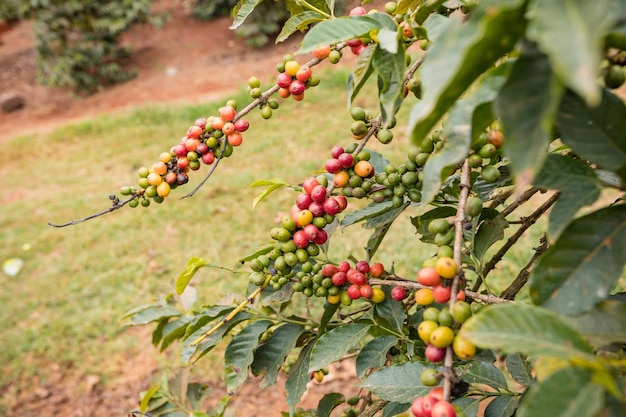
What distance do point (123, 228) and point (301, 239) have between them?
10.8 ft

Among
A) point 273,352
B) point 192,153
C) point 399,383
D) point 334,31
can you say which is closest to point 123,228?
point 273,352

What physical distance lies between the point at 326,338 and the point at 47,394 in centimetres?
209

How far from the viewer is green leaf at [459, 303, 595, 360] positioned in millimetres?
501

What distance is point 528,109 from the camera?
431 mm

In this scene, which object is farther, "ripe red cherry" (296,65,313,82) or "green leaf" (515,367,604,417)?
"ripe red cherry" (296,65,313,82)

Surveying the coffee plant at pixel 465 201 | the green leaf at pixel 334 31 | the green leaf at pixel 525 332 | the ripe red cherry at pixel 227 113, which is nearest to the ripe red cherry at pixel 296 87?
the coffee plant at pixel 465 201

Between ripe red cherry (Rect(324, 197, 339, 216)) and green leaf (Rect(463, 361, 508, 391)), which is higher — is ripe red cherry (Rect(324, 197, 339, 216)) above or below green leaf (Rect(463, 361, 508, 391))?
above

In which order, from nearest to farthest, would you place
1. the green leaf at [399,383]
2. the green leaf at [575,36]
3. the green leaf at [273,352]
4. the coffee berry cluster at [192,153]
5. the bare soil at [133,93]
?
the green leaf at [575,36], the green leaf at [399,383], the coffee berry cluster at [192,153], the green leaf at [273,352], the bare soil at [133,93]

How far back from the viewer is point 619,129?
0.55 metres

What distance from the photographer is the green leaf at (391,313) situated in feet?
3.36

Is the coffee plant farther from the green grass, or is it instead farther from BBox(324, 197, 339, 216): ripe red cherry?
the green grass

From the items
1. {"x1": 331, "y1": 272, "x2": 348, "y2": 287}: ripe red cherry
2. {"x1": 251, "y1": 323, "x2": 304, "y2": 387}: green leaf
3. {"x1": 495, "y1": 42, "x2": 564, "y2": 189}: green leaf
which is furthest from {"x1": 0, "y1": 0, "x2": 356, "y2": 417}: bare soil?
{"x1": 495, "y1": 42, "x2": 564, "y2": 189}: green leaf

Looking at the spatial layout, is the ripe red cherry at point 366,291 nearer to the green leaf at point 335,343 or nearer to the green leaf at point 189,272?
the green leaf at point 335,343

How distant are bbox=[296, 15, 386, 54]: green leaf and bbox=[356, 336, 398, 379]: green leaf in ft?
1.88
